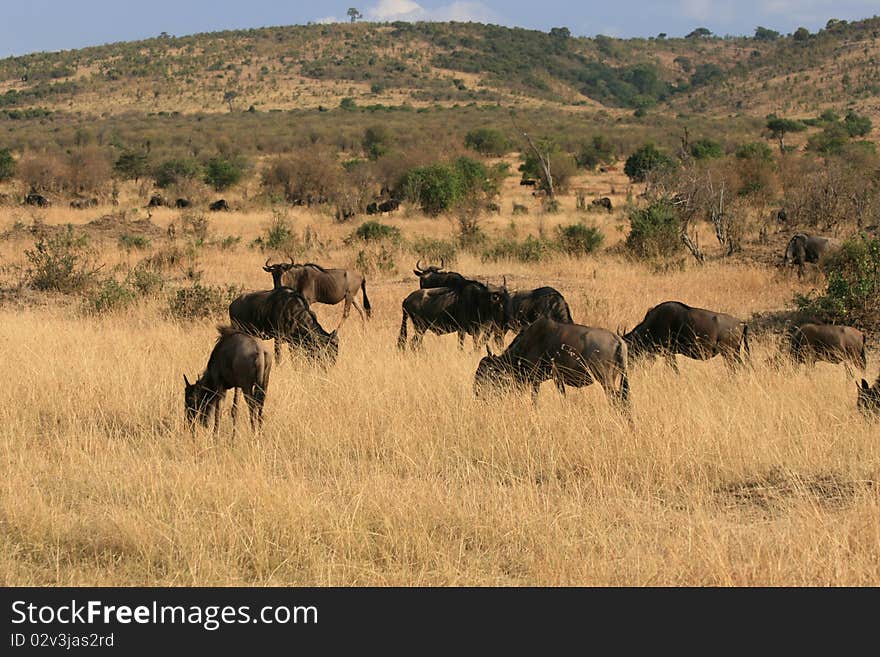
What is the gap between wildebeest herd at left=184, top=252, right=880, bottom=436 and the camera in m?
6.20

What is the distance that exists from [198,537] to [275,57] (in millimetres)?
92149

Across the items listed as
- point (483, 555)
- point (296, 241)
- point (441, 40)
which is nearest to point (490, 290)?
point (483, 555)

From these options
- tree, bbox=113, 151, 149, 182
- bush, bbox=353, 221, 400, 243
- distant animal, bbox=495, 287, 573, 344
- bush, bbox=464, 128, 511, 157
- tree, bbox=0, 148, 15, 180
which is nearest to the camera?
distant animal, bbox=495, 287, 573, 344

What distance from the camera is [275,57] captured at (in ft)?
299

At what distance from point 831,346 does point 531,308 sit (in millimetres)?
2731

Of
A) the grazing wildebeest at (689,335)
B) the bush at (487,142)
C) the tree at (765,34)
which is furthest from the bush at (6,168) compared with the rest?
the tree at (765,34)

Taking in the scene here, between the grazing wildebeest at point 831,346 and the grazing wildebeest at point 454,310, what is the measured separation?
2.83 m

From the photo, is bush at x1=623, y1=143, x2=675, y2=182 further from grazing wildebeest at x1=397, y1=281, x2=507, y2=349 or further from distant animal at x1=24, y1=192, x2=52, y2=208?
grazing wildebeest at x1=397, y1=281, x2=507, y2=349

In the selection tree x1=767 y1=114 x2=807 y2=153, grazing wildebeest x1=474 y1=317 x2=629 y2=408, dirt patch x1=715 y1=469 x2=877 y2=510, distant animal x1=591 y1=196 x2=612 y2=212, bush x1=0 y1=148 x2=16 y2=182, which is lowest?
dirt patch x1=715 y1=469 x2=877 y2=510

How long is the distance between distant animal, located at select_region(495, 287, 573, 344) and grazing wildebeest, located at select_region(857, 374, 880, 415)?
3034 mm

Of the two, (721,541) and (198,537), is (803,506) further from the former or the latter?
(198,537)

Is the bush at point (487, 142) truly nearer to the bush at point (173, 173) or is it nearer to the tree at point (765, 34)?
the bush at point (173, 173)

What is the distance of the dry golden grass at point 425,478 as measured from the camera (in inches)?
166

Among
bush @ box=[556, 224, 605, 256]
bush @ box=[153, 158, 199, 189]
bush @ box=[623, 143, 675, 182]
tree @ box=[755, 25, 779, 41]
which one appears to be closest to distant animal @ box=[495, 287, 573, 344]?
bush @ box=[556, 224, 605, 256]
